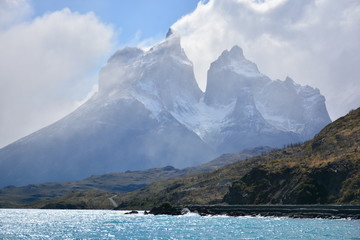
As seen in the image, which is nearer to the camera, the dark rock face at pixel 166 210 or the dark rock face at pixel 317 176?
the dark rock face at pixel 317 176

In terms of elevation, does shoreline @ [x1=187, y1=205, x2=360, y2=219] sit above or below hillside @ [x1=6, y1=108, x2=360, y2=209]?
below

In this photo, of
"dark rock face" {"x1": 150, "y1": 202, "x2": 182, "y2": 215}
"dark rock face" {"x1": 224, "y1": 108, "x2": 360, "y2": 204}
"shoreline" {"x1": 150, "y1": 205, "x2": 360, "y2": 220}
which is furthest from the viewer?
"dark rock face" {"x1": 150, "y1": 202, "x2": 182, "y2": 215}

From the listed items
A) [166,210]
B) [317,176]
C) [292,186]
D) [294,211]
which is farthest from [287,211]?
[166,210]

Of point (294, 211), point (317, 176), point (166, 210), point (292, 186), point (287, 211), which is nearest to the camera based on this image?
point (294, 211)

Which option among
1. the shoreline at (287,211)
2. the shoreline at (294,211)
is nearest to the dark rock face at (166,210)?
the shoreline at (287,211)

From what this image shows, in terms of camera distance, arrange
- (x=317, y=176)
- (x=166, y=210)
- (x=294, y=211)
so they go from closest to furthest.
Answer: (x=294, y=211)
(x=317, y=176)
(x=166, y=210)

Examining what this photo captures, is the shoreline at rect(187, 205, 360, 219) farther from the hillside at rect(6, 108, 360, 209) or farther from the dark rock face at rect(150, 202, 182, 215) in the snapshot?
the dark rock face at rect(150, 202, 182, 215)

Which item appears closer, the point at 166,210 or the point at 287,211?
the point at 287,211

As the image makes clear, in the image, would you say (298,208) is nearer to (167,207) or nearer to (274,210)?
(274,210)

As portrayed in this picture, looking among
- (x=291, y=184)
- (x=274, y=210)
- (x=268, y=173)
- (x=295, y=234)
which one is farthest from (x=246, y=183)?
(x=295, y=234)

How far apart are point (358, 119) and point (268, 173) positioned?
43.5 meters

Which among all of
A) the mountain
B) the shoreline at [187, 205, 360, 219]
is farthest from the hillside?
the shoreline at [187, 205, 360, 219]

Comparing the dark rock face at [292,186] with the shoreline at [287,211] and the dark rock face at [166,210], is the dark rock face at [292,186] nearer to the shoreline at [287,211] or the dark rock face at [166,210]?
the shoreline at [287,211]

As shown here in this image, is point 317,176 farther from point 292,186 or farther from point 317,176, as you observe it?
point 292,186
